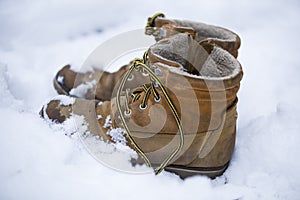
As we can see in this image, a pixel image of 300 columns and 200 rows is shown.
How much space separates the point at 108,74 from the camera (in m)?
1.29

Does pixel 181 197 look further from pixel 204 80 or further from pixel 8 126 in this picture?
pixel 8 126

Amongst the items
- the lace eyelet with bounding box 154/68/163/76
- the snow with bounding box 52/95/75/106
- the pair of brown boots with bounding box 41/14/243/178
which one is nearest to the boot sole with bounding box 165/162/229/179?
the pair of brown boots with bounding box 41/14/243/178

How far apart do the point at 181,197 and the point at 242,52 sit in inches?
37.4

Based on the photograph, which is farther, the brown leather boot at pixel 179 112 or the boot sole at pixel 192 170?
the boot sole at pixel 192 170

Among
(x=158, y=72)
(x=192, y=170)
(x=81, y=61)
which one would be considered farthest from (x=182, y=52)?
(x=81, y=61)

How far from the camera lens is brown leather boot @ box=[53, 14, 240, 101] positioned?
113 centimetres

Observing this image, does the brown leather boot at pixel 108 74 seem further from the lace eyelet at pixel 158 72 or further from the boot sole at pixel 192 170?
the boot sole at pixel 192 170

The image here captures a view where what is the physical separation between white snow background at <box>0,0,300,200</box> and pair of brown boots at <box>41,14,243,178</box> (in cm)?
6

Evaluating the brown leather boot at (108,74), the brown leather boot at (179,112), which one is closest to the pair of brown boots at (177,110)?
the brown leather boot at (179,112)

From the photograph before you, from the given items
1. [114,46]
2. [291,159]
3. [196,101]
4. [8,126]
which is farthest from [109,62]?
[291,159]

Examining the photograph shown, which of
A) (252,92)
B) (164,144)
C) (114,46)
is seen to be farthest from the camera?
(114,46)

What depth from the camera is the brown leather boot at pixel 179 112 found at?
0.80 m

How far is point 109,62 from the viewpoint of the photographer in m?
1.43

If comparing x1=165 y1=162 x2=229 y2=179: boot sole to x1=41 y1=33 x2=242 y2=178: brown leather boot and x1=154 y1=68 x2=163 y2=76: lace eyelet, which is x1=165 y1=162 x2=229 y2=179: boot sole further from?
x1=154 y1=68 x2=163 y2=76: lace eyelet
